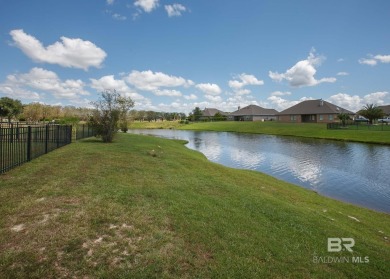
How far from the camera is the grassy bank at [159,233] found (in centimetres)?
418

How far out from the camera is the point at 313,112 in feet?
242

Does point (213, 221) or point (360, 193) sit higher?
point (213, 221)

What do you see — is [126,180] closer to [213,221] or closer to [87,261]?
[213,221]

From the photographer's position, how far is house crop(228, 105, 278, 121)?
10169cm

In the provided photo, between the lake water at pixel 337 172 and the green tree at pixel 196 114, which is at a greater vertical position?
the green tree at pixel 196 114

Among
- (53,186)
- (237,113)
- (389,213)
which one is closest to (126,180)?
(53,186)

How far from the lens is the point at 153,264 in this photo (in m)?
4.22

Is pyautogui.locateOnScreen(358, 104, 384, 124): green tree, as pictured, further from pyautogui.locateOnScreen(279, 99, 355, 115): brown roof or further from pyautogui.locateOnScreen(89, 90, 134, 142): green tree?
pyautogui.locateOnScreen(89, 90, 134, 142): green tree

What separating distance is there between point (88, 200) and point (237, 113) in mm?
102258

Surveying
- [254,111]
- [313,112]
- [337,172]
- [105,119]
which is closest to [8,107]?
[105,119]

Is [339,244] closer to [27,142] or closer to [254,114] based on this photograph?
[27,142]

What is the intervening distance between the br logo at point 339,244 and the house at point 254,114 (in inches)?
3827

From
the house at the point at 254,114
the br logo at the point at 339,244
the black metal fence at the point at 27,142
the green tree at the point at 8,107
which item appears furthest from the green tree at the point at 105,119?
the house at the point at 254,114

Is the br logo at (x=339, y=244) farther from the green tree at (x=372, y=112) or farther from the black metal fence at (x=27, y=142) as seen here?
the green tree at (x=372, y=112)
